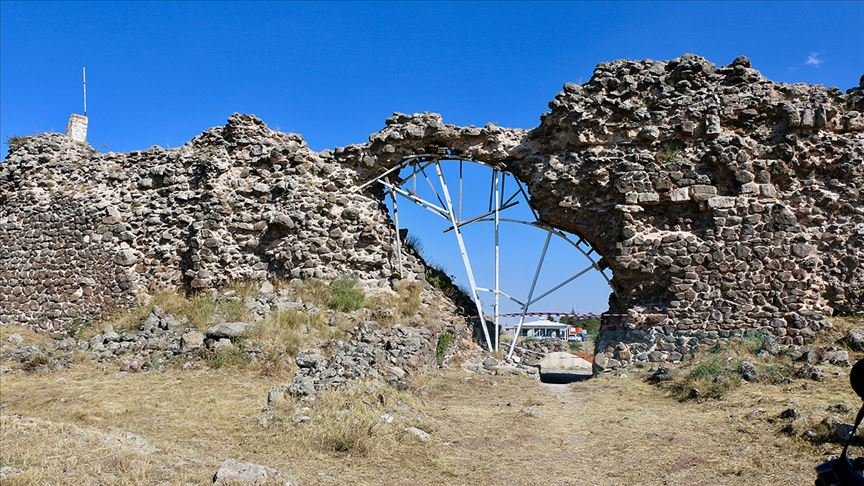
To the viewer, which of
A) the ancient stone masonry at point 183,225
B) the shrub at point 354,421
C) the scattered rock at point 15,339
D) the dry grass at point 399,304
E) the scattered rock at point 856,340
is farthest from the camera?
the ancient stone masonry at point 183,225

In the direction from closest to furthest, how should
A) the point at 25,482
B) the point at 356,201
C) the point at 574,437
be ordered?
the point at 25,482
the point at 574,437
the point at 356,201

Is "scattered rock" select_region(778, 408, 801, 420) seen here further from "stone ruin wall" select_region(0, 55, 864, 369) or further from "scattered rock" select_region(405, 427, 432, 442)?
"stone ruin wall" select_region(0, 55, 864, 369)

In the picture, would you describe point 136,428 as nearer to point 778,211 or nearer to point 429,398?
point 429,398

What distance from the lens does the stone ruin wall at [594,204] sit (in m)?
11.9

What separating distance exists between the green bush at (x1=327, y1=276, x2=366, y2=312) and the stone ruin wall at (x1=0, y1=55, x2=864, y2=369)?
600mm

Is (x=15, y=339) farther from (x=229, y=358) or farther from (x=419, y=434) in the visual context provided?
(x=419, y=434)

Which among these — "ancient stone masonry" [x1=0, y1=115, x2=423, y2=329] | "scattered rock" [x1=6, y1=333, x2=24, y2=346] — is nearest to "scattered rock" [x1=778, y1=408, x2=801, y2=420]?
"ancient stone masonry" [x1=0, y1=115, x2=423, y2=329]

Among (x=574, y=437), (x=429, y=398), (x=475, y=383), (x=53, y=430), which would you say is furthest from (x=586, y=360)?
(x=53, y=430)

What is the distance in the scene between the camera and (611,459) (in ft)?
23.3

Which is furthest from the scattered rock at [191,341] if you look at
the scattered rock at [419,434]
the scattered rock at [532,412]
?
the scattered rock at [532,412]

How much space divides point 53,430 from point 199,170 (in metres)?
8.71

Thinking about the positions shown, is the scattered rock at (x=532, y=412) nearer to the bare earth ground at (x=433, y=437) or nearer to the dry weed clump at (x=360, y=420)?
the bare earth ground at (x=433, y=437)

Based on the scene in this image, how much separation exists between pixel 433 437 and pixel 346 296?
547 cm

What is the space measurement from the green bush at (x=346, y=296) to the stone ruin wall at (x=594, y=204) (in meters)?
0.60
